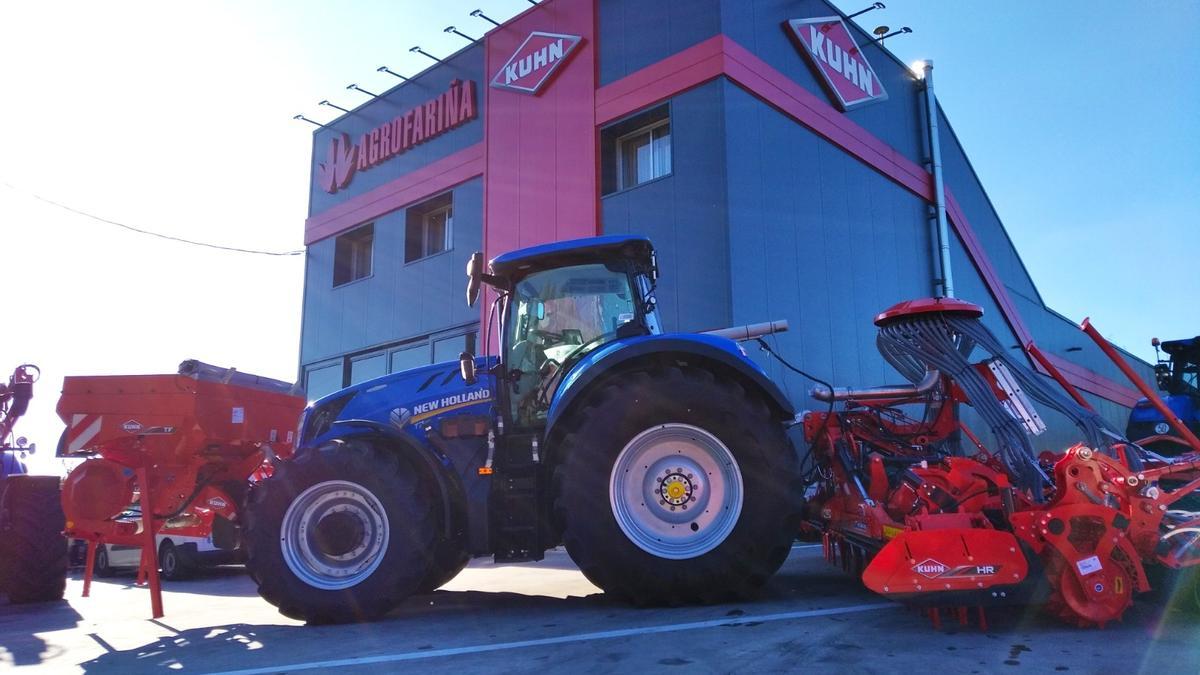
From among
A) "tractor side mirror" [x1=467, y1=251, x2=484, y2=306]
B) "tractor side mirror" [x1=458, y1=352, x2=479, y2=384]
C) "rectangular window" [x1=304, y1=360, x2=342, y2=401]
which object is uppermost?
"rectangular window" [x1=304, y1=360, x2=342, y2=401]

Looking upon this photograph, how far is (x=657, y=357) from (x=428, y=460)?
5.09ft

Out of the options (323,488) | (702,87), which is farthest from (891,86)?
(323,488)

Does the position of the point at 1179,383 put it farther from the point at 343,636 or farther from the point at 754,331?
the point at 343,636

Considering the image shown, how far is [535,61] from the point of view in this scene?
14.0m

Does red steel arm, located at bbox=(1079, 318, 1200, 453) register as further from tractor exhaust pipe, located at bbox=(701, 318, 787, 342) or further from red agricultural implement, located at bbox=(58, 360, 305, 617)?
red agricultural implement, located at bbox=(58, 360, 305, 617)

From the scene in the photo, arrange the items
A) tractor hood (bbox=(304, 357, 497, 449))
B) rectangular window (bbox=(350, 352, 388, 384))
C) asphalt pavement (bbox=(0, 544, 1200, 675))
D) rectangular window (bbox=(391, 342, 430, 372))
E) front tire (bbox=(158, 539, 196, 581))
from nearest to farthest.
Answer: asphalt pavement (bbox=(0, 544, 1200, 675))
tractor hood (bbox=(304, 357, 497, 449))
front tire (bbox=(158, 539, 196, 581))
rectangular window (bbox=(391, 342, 430, 372))
rectangular window (bbox=(350, 352, 388, 384))

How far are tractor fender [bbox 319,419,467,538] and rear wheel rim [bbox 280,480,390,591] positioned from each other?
0.35m

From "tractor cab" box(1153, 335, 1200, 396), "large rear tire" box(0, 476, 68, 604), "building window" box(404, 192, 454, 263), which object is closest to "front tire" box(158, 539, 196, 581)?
"large rear tire" box(0, 476, 68, 604)

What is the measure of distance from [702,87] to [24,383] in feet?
30.3

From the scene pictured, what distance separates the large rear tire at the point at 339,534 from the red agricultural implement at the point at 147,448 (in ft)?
3.35

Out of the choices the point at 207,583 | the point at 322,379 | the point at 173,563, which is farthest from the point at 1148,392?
the point at 322,379

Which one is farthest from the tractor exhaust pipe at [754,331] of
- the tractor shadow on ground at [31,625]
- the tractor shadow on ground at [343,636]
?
the tractor shadow on ground at [31,625]

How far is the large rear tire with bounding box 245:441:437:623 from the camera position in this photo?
4684mm

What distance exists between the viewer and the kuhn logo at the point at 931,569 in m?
3.79
